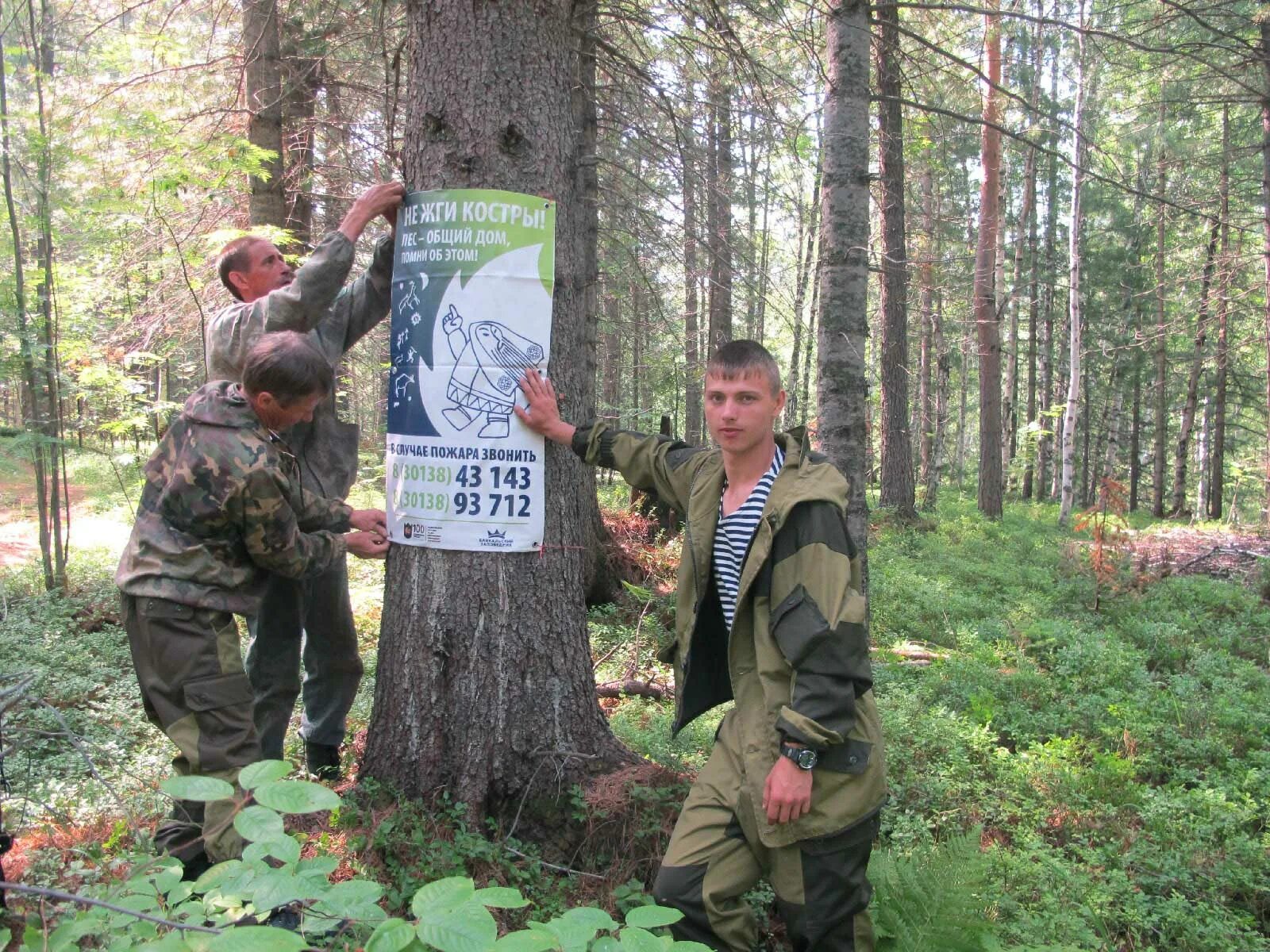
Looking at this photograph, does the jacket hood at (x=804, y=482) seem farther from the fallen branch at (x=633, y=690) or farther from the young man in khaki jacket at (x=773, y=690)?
the fallen branch at (x=633, y=690)

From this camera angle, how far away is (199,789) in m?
1.41

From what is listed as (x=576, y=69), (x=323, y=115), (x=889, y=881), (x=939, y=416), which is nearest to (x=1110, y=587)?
(x=889, y=881)

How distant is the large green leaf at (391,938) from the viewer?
4.00ft

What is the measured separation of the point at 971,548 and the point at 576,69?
10978 millimetres

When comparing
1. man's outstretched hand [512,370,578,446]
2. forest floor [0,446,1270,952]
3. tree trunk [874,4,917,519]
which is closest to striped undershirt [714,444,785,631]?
man's outstretched hand [512,370,578,446]

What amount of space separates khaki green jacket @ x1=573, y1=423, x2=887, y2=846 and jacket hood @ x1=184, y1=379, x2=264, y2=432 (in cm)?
167

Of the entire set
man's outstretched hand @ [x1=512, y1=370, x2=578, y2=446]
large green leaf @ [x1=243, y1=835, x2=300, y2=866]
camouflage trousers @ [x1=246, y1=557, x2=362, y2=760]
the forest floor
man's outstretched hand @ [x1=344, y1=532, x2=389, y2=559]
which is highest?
man's outstretched hand @ [x1=512, y1=370, x2=578, y2=446]

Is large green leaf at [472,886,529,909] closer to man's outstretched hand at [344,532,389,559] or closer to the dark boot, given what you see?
man's outstretched hand at [344,532,389,559]

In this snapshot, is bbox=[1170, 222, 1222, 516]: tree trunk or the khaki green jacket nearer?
the khaki green jacket

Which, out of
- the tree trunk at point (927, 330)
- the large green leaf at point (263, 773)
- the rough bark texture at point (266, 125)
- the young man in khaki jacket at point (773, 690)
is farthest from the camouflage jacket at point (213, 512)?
the tree trunk at point (927, 330)

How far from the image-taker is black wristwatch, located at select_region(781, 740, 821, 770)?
7.87 ft

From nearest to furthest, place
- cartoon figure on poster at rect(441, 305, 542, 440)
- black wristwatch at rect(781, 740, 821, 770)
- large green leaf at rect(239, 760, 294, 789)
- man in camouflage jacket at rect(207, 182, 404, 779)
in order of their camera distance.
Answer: large green leaf at rect(239, 760, 294, 789), black wristwatch at rect(781, 740, 821, 770), cartoon figure on poster at rect(441, 305, 542, 440), man in camouflage jacket at rect(207, 182, 404, 779)

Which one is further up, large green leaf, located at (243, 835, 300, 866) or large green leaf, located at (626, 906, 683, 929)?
large green leaf, located at (243, 835, 300, 866)

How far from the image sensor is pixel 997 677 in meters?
5.98
